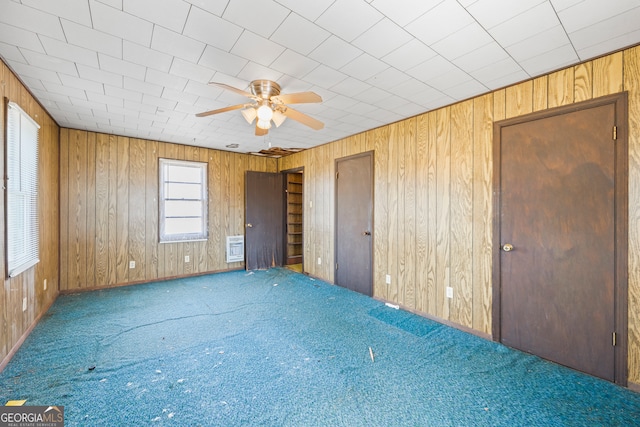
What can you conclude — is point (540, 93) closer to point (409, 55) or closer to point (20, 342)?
point (409, 55)

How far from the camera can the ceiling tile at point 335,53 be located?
6.36 feet

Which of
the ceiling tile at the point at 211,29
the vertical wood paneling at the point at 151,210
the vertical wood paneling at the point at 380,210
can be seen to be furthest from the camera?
the vertical wood paneling at the point at 151,210

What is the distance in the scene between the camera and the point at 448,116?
3.08 metres

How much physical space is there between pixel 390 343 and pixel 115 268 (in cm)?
438

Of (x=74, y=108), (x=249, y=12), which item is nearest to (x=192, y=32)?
(x=249, y=12)

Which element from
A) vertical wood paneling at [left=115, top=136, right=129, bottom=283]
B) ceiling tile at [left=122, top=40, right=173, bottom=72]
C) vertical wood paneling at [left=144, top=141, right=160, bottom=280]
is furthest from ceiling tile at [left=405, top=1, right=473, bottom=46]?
vertical wood paneling at [left=115, top=136, right=129, bottom=283]

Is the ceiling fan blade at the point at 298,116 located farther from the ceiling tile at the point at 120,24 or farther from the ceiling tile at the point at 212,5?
the ceiling tile at the point at 120,24

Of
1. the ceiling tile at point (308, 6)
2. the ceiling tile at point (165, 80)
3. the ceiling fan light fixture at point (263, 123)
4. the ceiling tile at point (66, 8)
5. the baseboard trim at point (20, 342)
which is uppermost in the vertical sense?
the ceiling tile at point (165, 80)

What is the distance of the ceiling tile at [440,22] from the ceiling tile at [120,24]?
1.71m

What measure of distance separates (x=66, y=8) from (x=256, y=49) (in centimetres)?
109

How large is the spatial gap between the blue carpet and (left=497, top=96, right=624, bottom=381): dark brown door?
24 cm

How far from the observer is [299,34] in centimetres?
184

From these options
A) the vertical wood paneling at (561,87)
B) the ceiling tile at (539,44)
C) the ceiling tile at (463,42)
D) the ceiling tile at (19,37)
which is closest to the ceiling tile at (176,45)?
the ceiling tile at (19,37)

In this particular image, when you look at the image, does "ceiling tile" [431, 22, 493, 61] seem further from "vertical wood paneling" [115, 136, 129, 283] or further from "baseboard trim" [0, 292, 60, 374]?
"vertical wood paneling" [115, 136, 129, 283]
